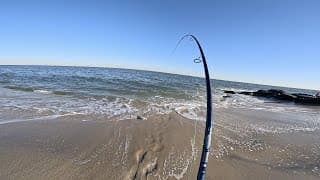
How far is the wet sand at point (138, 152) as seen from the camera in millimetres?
4543

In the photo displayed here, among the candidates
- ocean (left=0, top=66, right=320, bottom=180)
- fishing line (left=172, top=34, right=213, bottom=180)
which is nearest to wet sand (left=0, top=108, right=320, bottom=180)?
ocean (left=0, top=66, right=320, bottom=180)

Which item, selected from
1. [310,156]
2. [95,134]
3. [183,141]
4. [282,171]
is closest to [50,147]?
[95,134]

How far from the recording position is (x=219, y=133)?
7.96m

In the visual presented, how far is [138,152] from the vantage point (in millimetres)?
5520

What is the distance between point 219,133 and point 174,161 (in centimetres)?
314

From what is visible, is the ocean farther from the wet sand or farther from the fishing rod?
the fishing rod

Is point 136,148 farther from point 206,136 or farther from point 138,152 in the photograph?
point 206,136

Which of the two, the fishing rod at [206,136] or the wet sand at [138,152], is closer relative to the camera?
the fishing rod at [206,136]

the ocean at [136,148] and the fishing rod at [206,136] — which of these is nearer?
the fishing rod at [206,136]

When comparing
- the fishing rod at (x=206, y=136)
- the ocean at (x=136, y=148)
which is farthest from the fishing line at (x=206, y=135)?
the ocean at (x=136, y=148)

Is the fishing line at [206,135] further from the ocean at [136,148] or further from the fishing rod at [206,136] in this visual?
the ocean at [136,148]

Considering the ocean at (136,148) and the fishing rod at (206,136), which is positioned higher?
the fishing rod at (206,136)

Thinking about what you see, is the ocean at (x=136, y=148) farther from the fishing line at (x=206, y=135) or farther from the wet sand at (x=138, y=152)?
the fishing line at (x=206, y=135)

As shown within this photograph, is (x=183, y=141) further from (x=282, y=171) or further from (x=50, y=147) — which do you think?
(x=50, y=147)
